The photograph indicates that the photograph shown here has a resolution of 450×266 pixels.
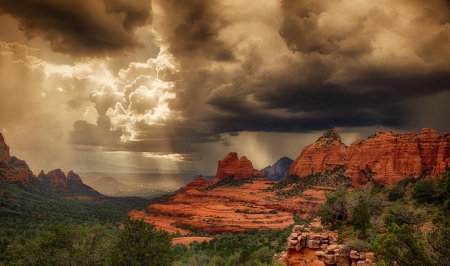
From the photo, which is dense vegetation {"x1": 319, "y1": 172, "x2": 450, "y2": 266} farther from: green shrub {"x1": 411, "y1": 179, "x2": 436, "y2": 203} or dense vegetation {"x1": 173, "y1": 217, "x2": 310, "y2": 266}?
dense vegetation {"x1": 173, "y1": 217, "x2": 310, "y2": 266}

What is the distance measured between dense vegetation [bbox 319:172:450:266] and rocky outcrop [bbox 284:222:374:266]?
3.49ft

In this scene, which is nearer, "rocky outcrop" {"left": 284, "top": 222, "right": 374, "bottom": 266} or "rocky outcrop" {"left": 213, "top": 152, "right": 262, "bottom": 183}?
"rocky outcrop" {"left": 284, "top": 222, "right": 374, "bottom": 266}

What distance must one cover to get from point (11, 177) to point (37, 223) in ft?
317

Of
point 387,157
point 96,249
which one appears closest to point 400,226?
point 96,249

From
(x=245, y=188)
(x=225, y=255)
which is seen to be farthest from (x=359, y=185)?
(x=225, y=255)

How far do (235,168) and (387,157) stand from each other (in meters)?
90.0

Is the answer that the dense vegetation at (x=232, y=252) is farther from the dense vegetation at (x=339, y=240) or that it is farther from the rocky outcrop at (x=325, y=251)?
the rocky outcrop at (x=325, y=251)

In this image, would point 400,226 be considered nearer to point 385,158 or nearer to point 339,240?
point 339,240

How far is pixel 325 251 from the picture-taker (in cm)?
→ 2345

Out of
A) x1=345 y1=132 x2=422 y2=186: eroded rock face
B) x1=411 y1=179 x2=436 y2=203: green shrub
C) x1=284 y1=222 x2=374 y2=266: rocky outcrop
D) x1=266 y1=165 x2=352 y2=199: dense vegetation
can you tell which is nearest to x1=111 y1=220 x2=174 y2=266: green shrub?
x1=284 y1=222 x2=374 y2=266: rocky outcrop

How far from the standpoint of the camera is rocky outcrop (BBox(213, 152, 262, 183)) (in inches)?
6839

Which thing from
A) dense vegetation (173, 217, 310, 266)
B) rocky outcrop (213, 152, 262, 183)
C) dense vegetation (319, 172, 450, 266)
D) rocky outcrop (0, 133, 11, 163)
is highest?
rocky outcrop (0, 133, 11, 163)

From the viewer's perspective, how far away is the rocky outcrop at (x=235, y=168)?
174m

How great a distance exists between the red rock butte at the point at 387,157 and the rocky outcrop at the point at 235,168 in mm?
41712
